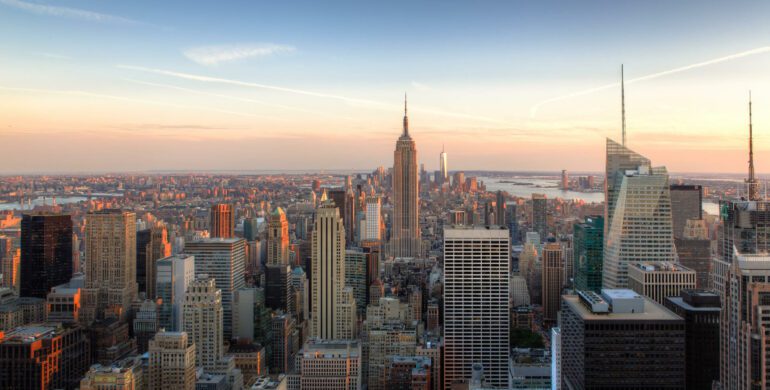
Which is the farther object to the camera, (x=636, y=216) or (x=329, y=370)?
(x=636, y=216)

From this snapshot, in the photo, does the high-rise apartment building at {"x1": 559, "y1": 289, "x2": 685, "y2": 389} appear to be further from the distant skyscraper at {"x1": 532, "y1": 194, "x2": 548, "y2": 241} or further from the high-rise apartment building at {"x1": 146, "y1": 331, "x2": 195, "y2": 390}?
the distant skyscraper at {"x1": 532, "y1": 194, "x2": 548, "y2": 241}

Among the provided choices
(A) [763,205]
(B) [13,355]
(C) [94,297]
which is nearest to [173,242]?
(C) [94,297]

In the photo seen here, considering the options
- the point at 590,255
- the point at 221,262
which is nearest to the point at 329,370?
the point at 221,262

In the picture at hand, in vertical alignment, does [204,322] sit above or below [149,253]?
below

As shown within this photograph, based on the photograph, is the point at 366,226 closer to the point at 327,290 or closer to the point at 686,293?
the point at 327,290

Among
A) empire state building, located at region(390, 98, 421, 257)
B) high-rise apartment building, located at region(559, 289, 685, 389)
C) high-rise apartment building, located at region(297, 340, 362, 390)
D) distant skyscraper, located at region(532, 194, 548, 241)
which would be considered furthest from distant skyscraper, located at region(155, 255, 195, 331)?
empire state building, located at region(390, 98, 421, 257)

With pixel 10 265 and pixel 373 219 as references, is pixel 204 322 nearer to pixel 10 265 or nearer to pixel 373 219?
pixel 10 265
